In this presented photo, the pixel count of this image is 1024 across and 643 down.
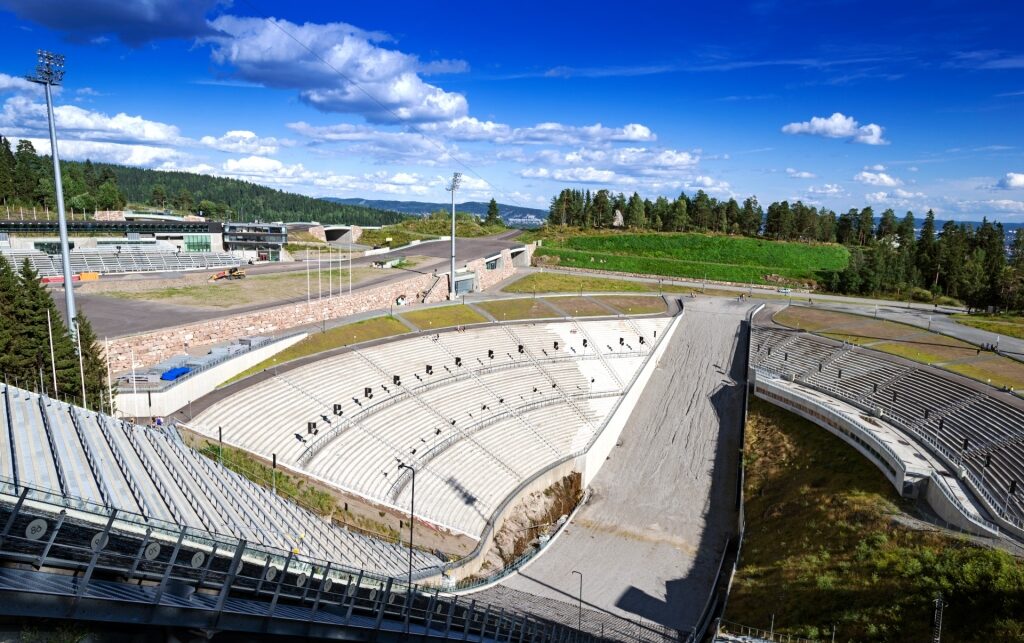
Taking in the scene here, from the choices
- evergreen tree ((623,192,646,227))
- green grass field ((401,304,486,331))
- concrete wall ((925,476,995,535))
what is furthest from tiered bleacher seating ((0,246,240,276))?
evergreen tree ((623,192,646,227))

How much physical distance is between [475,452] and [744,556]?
54.8ft

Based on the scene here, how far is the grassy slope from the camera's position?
71.6 ft

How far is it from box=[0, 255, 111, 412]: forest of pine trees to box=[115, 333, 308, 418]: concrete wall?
4.14 feet

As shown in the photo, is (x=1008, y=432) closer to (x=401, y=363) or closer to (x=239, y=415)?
(x=401, y=363)

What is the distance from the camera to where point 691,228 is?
118m

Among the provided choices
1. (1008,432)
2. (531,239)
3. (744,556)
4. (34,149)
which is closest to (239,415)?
(744,556)

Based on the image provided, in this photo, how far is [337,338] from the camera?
4706 cm

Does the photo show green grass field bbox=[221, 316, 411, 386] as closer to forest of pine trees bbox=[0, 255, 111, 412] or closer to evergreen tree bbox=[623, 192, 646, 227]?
forest of pine trees bbox=[0, 255, 111, 412]

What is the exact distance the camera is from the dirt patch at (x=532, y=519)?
33.8 meters

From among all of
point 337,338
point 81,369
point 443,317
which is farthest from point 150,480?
point 443,317

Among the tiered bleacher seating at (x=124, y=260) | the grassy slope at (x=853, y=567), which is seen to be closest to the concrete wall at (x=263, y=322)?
the tiered bleacher seating at (x=124, y=260)

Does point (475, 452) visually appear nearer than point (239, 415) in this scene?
No

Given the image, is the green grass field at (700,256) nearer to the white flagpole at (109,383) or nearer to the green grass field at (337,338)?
the green grass field at (337,338)

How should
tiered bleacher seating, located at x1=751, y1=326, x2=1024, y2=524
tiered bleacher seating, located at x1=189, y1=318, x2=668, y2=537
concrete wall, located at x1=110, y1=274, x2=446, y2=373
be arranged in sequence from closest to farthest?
tiered bleacher seating, located at x1=751, y1=326, x2=1024, y2=524 < tiered bleacher seating, located at x1=189, y1=318, x2=668, y2=537 < concrete wall, located at x1=110, y1=274, x2=446, y2=373
